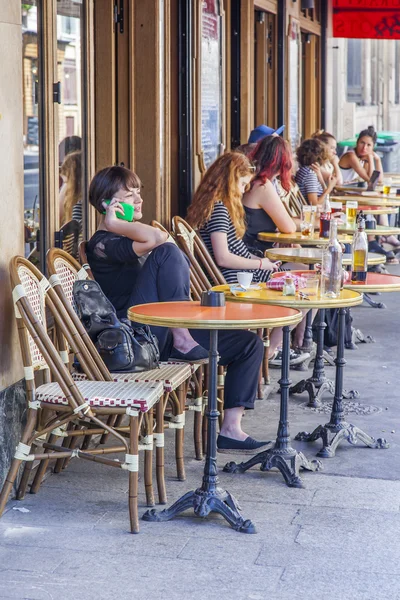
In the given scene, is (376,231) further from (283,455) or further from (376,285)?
(283,455)

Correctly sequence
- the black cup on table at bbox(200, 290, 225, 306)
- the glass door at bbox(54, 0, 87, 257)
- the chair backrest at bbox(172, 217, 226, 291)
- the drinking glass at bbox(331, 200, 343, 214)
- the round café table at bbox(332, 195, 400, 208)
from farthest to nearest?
1. the round café table at bbox(332, 195, 400, 208)
2. the drinking glass at bbox(331, 200, 343, 214)
3. the chair backrest at bbox(172, 217, 226, 291)
4. the glass door at bbox(54, 0, 87, 257)
5. the black cup on table at bbox(200, 290, 225, 306)

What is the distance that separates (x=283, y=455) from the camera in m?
4.62

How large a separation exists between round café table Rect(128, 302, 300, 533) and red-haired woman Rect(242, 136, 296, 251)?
9.05 ft

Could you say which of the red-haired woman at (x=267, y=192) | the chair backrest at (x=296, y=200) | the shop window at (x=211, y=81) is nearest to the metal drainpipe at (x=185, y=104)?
the shop window at (x=211, y=81)

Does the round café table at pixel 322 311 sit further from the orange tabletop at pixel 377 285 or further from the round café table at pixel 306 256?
the round café table at pixel 306 256

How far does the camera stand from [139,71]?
6.55m

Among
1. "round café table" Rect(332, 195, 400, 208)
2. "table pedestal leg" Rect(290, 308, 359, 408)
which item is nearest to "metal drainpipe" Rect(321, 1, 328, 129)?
"round café table" Rect(332, 195, 400, 208)

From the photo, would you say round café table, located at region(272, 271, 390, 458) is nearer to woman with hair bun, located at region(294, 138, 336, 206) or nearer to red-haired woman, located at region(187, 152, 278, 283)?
red-haired woman, located at region(187, 152, 278, 283)

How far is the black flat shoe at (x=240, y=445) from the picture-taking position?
491 cm

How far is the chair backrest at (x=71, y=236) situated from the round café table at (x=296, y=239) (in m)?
1.64

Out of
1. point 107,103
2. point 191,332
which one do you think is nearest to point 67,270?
point 191,332

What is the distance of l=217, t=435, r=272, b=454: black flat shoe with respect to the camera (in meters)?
4.91

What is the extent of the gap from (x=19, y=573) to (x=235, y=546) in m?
0.76

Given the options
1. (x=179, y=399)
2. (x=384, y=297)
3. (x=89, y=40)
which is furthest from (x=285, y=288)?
(x=384, y=297)
